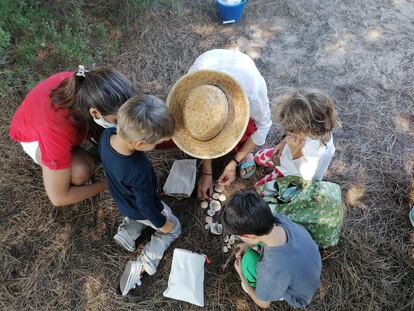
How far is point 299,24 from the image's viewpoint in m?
3.66

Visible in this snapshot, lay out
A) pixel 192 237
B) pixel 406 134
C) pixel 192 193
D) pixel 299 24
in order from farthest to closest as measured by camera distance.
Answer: pixel 299 24 → pixel 406 134 → pixel 192 193 → pixel 192 237

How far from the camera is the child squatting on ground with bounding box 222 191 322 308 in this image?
161 cm

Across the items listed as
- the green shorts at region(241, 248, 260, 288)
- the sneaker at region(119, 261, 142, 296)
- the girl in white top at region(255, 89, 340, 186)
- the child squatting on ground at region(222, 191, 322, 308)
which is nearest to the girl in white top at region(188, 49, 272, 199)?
the girl in white top at region(255, 89, 340, 186)

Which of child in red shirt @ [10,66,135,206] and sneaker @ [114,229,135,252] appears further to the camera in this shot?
sneaker @ [114,229,135,252]

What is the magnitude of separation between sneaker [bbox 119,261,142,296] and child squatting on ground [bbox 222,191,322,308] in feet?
2.55

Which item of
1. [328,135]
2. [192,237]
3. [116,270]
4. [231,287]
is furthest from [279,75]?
[116,270]

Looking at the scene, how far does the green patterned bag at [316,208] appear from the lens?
2084mm

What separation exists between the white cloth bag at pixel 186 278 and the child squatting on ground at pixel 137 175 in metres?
0.13

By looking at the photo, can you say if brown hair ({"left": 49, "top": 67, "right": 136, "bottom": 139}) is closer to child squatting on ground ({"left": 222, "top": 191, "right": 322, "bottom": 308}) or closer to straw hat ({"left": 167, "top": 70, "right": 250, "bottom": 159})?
straw hat ({"left": 167, "top": 70, "right": 250, "bottom": 159})

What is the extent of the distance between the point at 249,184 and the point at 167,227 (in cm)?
75

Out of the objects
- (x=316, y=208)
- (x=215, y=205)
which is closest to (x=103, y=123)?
(x=215, y=205)

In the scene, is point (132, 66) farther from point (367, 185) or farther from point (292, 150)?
point (367, 185)

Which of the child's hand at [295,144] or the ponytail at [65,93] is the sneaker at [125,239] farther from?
the child's hand at [295,144]

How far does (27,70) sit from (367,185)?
9.27 ft
